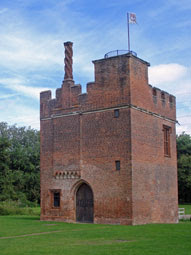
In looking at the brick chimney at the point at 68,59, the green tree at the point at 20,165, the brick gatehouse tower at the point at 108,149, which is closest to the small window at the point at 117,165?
the brick gatehouse tower at the point at 108,149

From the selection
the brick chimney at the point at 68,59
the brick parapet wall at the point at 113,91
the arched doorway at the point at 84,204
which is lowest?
the arched doorway at the point at 84,204

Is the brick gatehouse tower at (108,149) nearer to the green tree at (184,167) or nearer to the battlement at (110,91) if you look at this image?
the battlement at (110,91)

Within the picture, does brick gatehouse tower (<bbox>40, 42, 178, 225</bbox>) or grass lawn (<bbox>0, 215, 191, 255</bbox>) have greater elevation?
brick gatehouse tower (<bbox>40, 42, 178, 225</bbox>)

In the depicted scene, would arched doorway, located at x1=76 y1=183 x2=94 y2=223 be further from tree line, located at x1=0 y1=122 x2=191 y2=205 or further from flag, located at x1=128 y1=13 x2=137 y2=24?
tree line, located at x1=0 y1=122 x2=191 y2=205

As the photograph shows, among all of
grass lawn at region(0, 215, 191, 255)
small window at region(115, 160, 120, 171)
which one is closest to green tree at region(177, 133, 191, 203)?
small window at region(115, 160, 120, 171)

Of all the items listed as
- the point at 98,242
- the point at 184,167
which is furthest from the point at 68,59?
the point at 184,167

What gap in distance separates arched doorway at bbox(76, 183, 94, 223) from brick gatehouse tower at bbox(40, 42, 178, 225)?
6cm

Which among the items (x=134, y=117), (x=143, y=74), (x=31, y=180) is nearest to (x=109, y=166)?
(x=134, y=117)

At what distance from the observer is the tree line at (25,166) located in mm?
54388

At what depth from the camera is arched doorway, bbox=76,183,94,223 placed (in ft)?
83.8

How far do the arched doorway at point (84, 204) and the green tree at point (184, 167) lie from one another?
38.7m

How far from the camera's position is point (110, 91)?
82.4 feet

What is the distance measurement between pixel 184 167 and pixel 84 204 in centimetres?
4075

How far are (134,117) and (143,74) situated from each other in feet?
10.5
